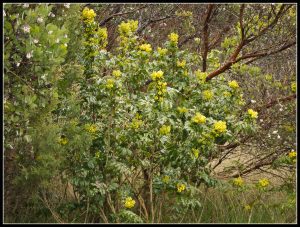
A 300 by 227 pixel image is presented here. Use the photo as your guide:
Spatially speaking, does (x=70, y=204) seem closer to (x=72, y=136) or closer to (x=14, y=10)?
(x=72, y=136)

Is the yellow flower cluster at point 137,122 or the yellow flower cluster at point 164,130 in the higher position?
the yellow flower cluster at point 137,122

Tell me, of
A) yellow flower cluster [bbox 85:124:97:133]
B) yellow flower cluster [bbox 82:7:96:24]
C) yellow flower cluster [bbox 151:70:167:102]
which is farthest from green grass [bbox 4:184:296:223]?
yellow flower cluster [bbox 82:7:96:24]

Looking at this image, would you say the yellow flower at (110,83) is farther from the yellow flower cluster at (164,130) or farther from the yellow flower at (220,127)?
the yellow flower at (220,127)

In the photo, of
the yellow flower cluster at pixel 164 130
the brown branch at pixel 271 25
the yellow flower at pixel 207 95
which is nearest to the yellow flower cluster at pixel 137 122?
the yellow flower cluster at pixel 164 130

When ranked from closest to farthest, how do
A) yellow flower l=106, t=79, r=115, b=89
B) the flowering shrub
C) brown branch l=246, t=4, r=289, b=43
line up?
1. the flowering shrub
2. yellow flower l=106, t=79, r=115, b=89
3. brown branch l=246, t=4, r=289, b=43

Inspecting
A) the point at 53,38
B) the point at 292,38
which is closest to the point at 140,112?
the point at 53,38

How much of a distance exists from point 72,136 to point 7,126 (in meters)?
0.59

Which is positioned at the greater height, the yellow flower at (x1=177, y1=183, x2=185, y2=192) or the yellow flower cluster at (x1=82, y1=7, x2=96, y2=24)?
the yellow flower cluster at (x1=82, y1=7, x2=96, y2=24)

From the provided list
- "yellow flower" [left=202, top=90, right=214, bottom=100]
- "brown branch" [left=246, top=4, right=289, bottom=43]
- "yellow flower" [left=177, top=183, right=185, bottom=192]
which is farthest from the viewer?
"brown branch" [left=246, top=4, right=289, bottom=43]

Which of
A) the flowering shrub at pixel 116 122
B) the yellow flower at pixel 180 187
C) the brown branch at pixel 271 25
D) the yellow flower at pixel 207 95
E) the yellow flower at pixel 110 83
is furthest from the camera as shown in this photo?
the brown branch at pixel 271 25

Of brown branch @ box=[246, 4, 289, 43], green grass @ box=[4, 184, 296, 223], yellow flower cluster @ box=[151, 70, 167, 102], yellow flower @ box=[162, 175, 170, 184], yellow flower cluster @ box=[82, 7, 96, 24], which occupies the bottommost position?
green grass @ box=[4, 184, 296, 223]

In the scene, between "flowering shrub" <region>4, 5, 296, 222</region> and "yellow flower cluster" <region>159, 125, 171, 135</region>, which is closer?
"flowering shrub" <region>4, 5, 296, 222</region>

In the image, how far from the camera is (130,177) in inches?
151

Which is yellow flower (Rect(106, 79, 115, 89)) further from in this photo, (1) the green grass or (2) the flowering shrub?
(1) the green grass
